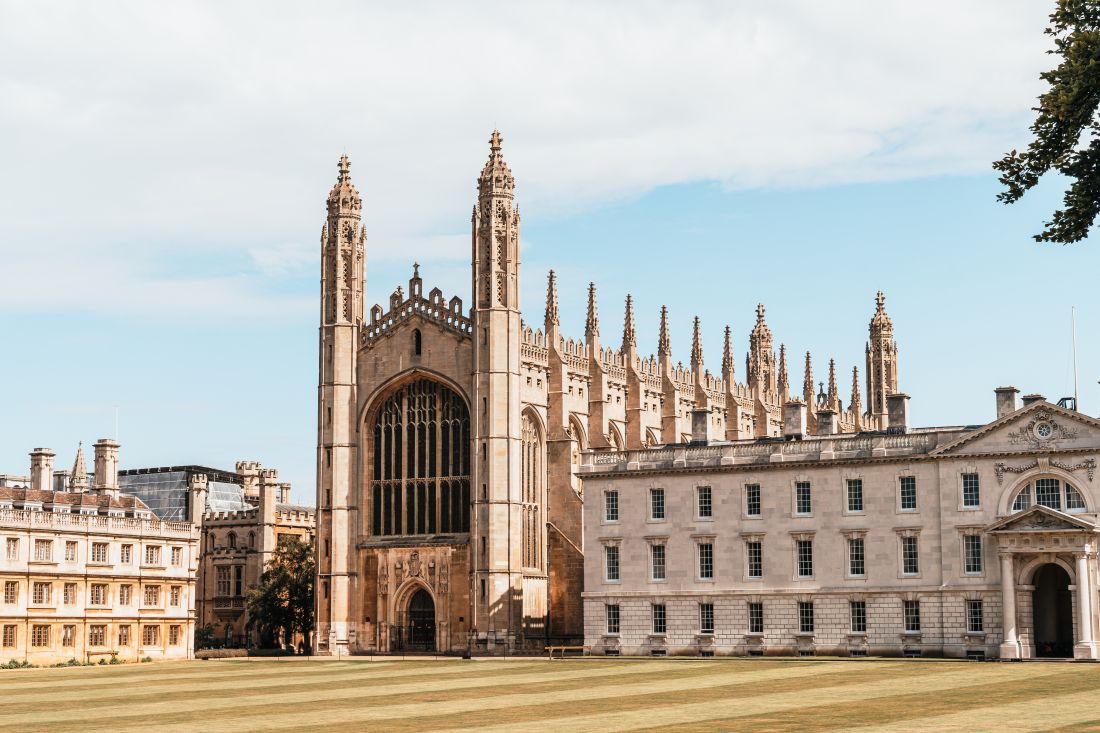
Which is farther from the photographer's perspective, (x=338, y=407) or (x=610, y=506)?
(x=338, y=407)

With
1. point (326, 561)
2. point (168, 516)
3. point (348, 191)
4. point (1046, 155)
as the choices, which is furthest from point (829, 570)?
point (168, 516)

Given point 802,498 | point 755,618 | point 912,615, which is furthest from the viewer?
point 755,618

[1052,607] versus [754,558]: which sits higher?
[754,558]

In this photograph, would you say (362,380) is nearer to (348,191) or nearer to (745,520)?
(348,191)

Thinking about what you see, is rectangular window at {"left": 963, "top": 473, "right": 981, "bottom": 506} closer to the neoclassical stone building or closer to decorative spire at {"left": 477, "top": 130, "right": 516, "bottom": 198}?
the neoclassical stone building

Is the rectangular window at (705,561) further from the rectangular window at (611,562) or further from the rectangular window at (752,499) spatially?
the rectangular window at (611,562)

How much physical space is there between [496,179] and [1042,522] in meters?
31.8

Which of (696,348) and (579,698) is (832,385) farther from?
(579,698)

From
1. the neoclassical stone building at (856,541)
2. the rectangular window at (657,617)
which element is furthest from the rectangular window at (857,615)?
the rectangular window at (657,617)

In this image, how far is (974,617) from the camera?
61750mm

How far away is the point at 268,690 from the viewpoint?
43875mm

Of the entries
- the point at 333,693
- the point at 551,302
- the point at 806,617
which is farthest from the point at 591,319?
the point at 333,693

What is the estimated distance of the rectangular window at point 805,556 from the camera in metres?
65.5

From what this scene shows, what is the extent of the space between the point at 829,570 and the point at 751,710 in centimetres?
3322
